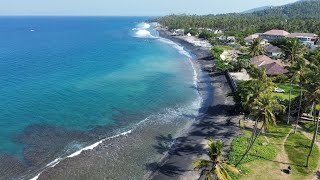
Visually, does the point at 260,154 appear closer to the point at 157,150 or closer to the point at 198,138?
the point at 198,138

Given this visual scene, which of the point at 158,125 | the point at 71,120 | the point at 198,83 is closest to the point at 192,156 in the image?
the point at 158,125

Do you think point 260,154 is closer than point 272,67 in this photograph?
Yes

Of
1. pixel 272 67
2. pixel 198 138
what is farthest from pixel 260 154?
pixel 272 67

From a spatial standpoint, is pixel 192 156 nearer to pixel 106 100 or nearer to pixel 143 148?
pixel 143 148

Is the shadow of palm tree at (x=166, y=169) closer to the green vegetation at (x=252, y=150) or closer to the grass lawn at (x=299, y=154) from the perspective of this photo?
the green vegetation at (x=252, y=150)

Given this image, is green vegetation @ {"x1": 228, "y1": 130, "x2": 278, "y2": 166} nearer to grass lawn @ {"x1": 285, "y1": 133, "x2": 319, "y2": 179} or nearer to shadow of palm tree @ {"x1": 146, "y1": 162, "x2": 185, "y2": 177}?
grass lawn @ {"x1": 285, "y1": 133, "x2": 319, "y2": 179}

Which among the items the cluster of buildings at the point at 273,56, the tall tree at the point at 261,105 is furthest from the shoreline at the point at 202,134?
the cluster of buildings at the point at 273,56

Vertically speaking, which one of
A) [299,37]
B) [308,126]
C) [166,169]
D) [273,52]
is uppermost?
[299,37]
